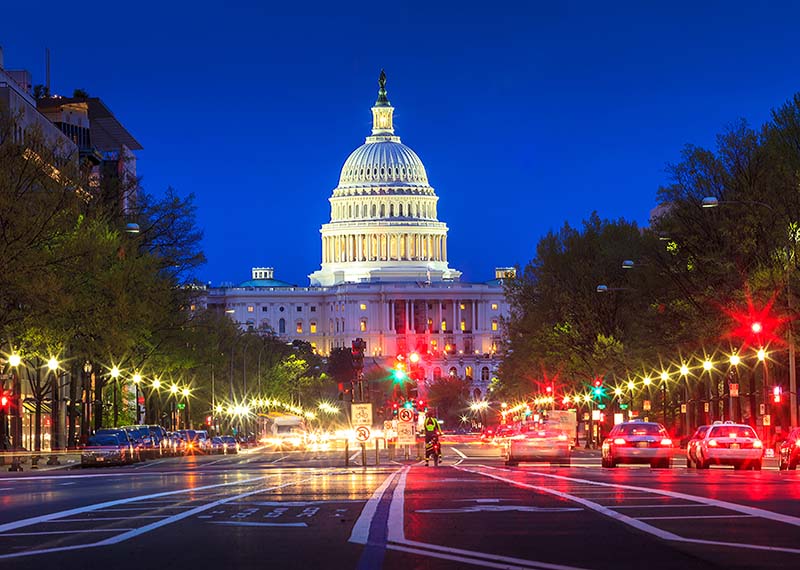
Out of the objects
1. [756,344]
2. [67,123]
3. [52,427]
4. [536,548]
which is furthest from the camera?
[67,123]

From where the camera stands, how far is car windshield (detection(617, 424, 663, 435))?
5431 cm

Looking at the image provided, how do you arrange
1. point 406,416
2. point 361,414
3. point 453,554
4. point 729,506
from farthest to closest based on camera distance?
1. point 406,416
2. point 361,414
3. point 729,506
4. point 453,554

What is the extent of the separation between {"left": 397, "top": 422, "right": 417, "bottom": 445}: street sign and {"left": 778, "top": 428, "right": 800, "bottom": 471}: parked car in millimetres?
15885

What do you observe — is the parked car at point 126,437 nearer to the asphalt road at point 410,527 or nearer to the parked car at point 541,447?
the parked car at point 541,447

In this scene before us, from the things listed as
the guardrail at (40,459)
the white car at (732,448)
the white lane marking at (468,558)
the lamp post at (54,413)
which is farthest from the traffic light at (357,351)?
the white lane marking at (468,558)

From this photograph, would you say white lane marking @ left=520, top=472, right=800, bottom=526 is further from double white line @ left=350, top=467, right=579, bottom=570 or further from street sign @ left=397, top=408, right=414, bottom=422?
street sign @ left=397, top=408, right=414, bottom=422

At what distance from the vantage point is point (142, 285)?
2766 inches

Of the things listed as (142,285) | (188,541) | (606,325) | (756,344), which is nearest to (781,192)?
(756,344)

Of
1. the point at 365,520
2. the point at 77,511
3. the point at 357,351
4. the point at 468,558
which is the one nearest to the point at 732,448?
the point at 357,351

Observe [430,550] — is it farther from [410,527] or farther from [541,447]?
[541,447]

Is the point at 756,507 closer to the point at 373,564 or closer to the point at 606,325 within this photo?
the point at 373,564

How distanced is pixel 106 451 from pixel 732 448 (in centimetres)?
2614

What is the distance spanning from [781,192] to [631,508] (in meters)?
42.3

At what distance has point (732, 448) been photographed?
51250 millimetres
